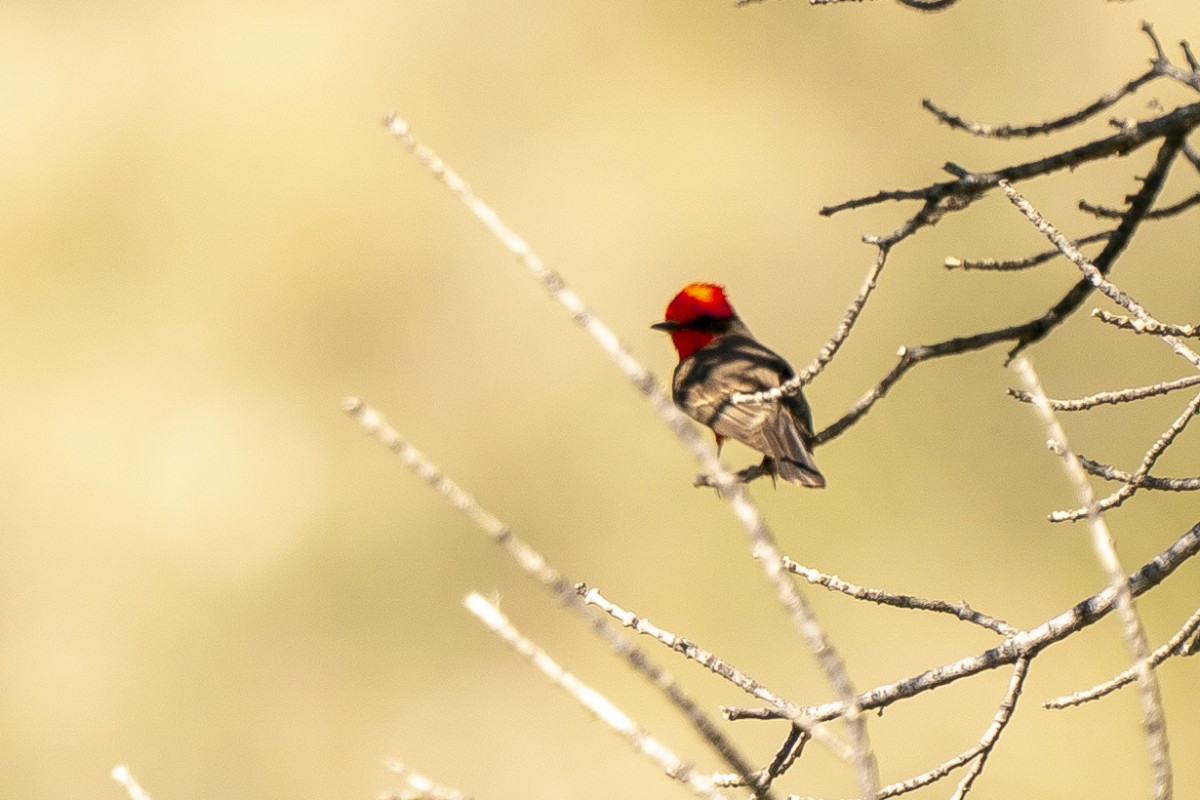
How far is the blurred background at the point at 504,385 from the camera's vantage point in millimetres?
15922

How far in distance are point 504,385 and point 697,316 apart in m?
10.4

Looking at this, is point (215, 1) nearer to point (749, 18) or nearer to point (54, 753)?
point (749, 18)

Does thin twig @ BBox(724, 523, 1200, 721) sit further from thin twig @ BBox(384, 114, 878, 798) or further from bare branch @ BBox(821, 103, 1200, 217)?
thin twig @ BBox(384, 114, 878, 798)

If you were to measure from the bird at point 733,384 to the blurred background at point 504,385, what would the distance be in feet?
24.0

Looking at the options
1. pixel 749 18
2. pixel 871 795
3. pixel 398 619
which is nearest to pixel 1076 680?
pixel 398 619

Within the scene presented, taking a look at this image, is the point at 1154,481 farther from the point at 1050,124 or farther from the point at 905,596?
the point at 1050,124

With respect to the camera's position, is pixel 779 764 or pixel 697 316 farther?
pixel 697 316

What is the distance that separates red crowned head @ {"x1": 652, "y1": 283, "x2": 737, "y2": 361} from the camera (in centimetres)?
772

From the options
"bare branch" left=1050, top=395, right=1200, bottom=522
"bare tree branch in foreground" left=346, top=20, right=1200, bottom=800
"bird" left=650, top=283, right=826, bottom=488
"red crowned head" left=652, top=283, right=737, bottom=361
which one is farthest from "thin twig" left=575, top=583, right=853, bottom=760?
"red crowned head" left=652, top=283, right=737, bottom=361

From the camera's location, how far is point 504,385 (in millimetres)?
17953

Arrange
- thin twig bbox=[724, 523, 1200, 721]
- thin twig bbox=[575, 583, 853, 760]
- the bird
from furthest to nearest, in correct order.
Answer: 1. the bird
2. thin twig bbox=[724, 523, 1200, 721]
3. thin twig bbox=[575, 583, 853, 760]

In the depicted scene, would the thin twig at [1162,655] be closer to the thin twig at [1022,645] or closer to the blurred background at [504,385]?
the thin twig at [1022,645]

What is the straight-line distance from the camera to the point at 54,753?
16.5 metres

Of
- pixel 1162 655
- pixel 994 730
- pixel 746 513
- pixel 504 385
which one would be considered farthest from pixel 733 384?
pixel 504 385
